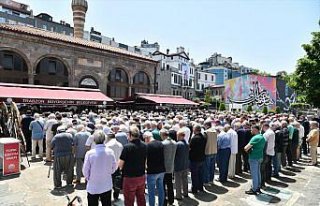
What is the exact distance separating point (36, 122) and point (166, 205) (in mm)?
7336

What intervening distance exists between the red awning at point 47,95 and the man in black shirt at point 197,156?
12834 mm

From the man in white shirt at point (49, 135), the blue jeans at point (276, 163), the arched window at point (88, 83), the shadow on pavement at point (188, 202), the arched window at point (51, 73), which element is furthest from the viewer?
the arched window at point (88, 83)

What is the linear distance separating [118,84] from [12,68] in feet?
34.9

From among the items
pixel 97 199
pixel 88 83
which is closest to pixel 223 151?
pixel 97 199

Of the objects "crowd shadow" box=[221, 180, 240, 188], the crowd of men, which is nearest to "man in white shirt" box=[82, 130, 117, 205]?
the crowd of men

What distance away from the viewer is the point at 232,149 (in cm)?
919

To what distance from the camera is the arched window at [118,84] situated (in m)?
27.7

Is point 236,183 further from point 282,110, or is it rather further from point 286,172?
point 282,110

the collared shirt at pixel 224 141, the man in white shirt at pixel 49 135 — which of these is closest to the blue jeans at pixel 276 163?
the collared shirt at pixel 224 141

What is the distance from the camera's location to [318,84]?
16891 mm

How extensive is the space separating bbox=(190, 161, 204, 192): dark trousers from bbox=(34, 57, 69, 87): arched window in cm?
1822

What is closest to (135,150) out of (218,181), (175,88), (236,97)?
(218,181)

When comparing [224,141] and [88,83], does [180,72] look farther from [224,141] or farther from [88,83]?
[224,141]

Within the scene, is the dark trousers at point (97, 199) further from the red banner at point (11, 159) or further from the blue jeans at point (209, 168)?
the red banner at point (11, 159)
